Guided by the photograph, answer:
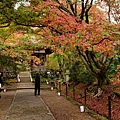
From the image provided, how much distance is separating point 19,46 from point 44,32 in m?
2.39

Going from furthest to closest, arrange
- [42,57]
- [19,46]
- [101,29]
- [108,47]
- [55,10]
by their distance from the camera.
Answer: [42,57]
[19,46]
[55,10]
[108,47]
[101,29]

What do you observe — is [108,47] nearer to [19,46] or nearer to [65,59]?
[19,46]

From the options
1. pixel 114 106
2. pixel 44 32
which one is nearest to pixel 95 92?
pixel 114 106

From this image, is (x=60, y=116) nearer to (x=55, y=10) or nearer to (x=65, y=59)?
(x=55, y=10)

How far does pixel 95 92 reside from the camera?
13.7m

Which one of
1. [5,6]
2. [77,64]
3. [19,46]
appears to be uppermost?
[5,6]

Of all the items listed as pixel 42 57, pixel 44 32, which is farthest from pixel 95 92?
pixel 42 57

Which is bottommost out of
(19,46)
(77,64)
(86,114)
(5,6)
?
(86,114)

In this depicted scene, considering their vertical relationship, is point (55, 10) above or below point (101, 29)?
above

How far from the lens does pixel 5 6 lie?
9.74 metres

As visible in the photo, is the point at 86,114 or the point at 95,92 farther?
the point at 95,92

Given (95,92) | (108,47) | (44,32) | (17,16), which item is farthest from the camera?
(44,32)

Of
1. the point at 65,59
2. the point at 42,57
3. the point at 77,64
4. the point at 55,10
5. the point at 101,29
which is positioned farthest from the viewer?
the point at 42,57

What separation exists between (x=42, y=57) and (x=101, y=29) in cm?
2920
